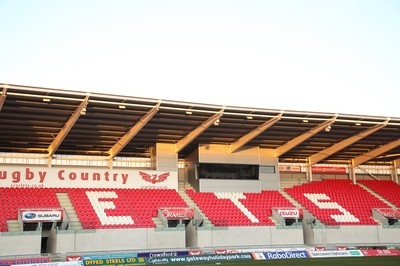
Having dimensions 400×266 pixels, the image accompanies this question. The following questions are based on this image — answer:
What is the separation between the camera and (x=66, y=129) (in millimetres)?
32312

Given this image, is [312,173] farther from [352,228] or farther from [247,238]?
[247,238]

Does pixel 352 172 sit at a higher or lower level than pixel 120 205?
higher

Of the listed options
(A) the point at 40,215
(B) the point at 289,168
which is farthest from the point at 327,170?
(A) the point at 40,215

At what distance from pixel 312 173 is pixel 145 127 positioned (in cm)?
2075

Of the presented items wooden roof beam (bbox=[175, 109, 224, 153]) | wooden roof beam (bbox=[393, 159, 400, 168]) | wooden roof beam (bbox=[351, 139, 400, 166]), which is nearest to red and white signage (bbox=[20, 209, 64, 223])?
wooden roof beam (bbox=[175, 109, 224, 153])

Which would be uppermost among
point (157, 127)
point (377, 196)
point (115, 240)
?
point (157, 127)

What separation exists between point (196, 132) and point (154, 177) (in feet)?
17.5

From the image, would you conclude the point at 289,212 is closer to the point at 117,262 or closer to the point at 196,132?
the point at 196,132

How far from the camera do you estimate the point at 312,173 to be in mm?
48406

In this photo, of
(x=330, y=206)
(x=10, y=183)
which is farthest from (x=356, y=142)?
(x=10, y=183)

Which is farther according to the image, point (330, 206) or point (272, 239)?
point (330, 206)

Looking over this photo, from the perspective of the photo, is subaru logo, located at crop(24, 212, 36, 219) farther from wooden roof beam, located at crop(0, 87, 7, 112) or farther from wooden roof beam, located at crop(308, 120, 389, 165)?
wooden roof beam, located at crop(308, 120, 389, 165)

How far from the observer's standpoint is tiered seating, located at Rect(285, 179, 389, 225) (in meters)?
38.4

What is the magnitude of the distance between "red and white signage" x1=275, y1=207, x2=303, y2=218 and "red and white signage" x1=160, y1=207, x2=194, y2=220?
289 inches
